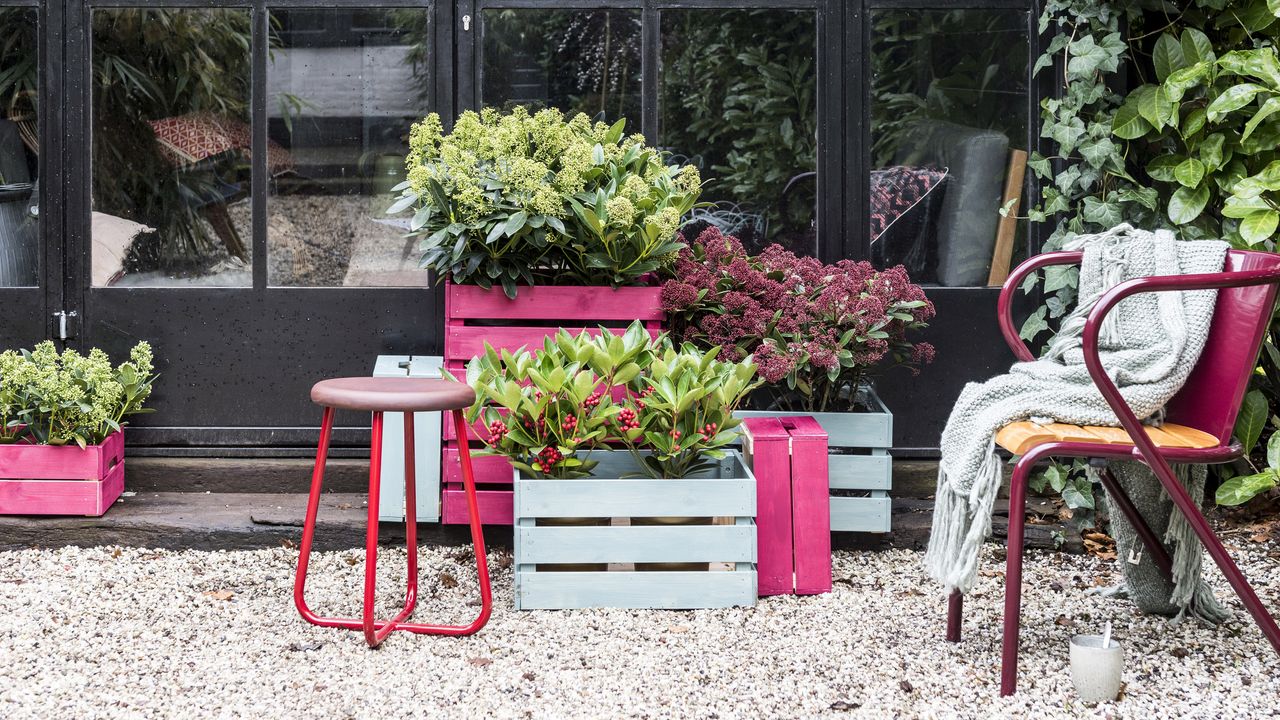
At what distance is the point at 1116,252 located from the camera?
303cm

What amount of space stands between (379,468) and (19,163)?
2.28m

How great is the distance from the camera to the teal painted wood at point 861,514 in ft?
12.0

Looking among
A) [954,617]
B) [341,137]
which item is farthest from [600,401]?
[341,137]

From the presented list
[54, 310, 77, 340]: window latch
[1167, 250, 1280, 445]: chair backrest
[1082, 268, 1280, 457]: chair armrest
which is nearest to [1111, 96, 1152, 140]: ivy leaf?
[1167, 250, 1280, 445]: chair backrest

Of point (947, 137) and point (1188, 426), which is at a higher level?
point (947, 137)

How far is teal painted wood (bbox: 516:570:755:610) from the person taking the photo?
3.23 m

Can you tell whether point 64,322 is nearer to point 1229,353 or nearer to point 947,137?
point 947,137

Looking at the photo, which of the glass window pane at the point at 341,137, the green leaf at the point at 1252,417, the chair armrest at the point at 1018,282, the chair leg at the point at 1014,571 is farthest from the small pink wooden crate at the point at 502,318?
the green leaf at the point at 1252,417

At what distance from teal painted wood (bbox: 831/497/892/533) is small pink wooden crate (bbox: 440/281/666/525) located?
30.9 inches

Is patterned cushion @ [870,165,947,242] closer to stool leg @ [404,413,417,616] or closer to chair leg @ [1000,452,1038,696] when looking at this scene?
chair leg @ [1000,452,1038,696]

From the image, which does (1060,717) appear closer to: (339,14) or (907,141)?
(907,141)

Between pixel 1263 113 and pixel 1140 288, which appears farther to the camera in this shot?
pixel 1263 113

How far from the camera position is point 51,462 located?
3713 millimetres

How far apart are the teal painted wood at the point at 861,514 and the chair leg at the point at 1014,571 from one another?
100 centimetres
